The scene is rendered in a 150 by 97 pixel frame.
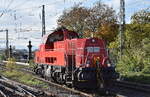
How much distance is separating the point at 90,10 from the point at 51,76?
41728mm

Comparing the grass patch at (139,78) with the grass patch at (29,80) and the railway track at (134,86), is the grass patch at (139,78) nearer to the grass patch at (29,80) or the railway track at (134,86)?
the railway track at (134,86)

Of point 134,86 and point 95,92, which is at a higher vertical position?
point 134,86

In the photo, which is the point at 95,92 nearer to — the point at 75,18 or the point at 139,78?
the point at 139,78

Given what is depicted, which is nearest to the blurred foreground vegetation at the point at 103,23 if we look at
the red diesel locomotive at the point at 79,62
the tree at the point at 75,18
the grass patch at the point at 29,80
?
the tree at the point at 75,18

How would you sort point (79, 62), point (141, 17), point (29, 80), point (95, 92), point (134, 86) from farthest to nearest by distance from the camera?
point (141, 17), point (29, 80), point (134, 86), point (79, 62), point (95, 92)

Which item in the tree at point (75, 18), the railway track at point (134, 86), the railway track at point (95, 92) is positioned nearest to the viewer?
the railway track at point (95, 92)

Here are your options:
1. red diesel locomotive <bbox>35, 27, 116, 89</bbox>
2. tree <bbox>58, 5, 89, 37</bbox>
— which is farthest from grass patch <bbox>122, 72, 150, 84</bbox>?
tree <bbox>58, 5, 89, 37</bbox>

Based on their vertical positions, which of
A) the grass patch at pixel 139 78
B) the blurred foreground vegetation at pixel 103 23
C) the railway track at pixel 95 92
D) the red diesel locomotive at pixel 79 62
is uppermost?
the blurred foreground vegetation at pixel 103 23

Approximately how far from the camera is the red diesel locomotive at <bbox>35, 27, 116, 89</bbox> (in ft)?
61.0

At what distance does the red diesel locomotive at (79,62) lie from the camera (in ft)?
61.0

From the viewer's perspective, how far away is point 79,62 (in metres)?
19.6

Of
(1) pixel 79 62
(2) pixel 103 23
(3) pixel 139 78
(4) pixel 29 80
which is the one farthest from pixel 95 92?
(2) pixel 103 23

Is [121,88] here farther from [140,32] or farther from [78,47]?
[140,32]

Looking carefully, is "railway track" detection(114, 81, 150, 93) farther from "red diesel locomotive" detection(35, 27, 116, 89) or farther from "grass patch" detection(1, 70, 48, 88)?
"grass patch" detection(1, 70, 48, 88)
